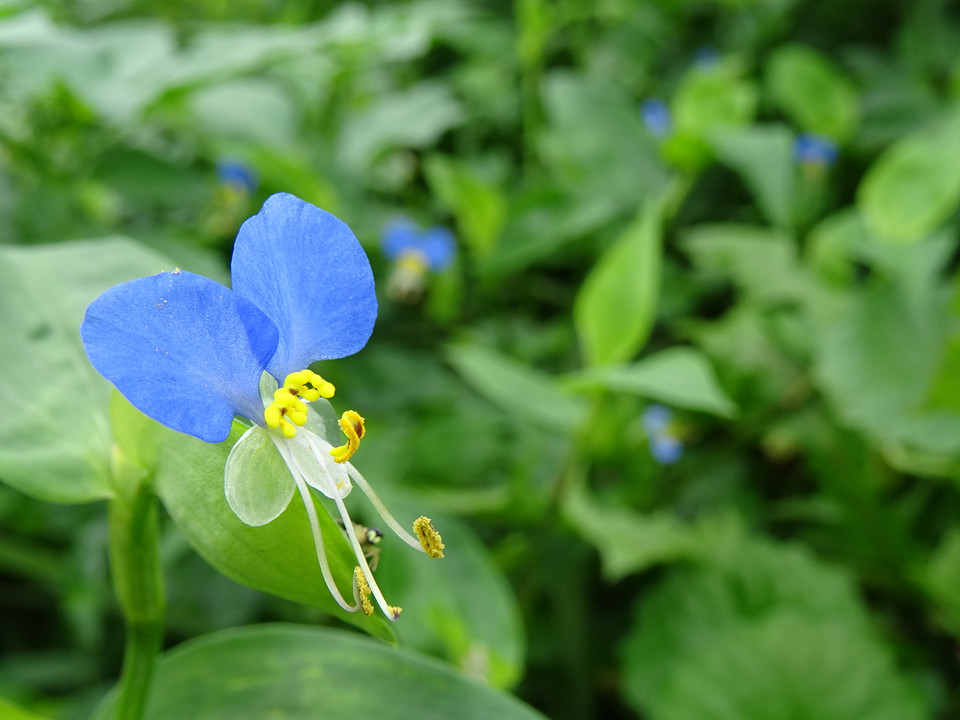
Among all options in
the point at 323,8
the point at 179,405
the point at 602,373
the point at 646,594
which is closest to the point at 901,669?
the point at 646,594

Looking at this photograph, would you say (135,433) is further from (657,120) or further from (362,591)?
(657,120)

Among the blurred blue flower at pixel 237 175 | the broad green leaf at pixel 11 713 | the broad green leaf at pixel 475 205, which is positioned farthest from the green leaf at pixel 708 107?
the broad green leaf at pixel 11 713

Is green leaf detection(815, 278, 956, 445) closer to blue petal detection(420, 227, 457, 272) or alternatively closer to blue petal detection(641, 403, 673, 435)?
blue petal detection(641, 403, 673, 435)

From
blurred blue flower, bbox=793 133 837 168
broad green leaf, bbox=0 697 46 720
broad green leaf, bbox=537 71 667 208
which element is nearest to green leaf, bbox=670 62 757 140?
broad green leaf, bbox=537 71 667 208

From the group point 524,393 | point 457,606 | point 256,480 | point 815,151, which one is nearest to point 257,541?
point 256,480

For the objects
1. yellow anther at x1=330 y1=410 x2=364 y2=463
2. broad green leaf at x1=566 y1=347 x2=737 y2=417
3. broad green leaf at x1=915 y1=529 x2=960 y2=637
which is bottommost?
broad green leaf at x1=915 y1=529 x2=960 y2=637

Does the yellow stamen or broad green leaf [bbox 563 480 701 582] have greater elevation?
Result: the yellow stamen
